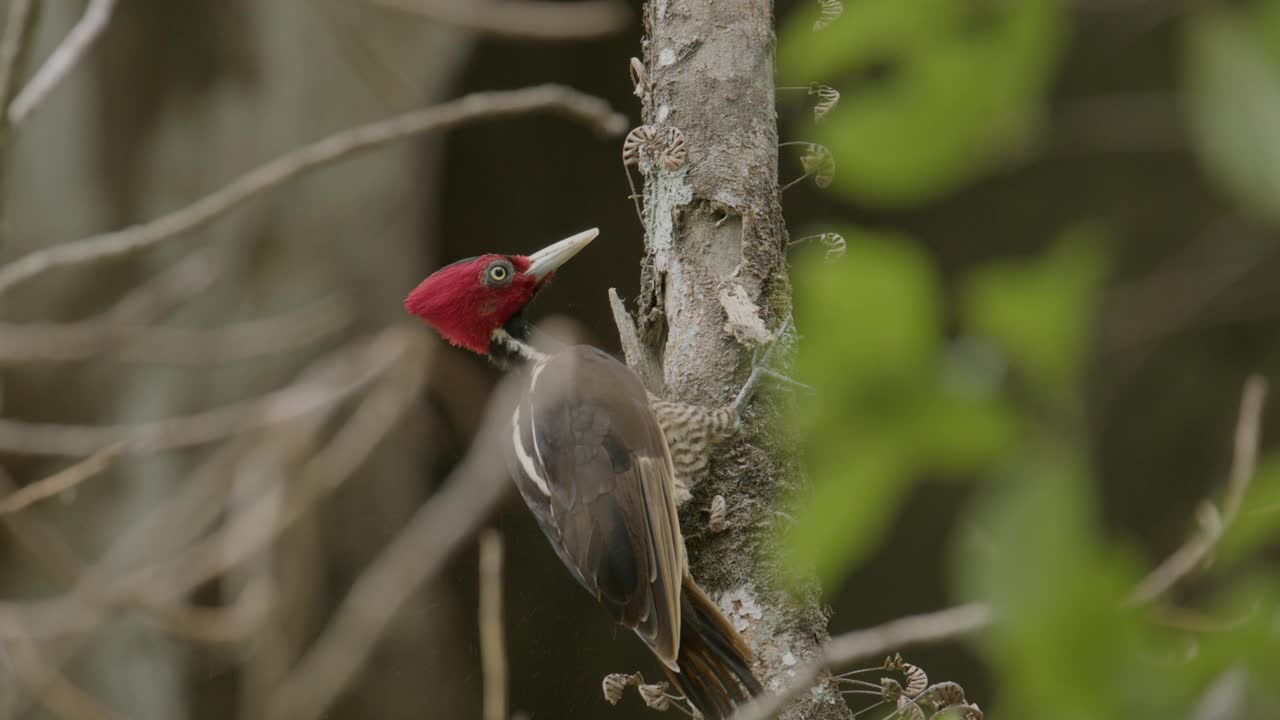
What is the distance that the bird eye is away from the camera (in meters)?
2.82

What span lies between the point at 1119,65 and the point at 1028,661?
19.3 feet

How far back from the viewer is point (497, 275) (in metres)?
2.83

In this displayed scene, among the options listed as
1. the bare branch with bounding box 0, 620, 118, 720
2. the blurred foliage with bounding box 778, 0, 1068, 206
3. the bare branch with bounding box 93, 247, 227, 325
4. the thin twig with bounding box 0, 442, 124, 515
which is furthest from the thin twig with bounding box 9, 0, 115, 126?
the blurred foliage with bounding box 778, 0, 1068, 206

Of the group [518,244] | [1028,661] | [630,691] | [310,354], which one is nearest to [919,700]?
[1028,661]

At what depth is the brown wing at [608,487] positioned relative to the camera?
2059mm

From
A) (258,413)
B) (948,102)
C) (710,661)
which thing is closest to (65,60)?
(710,661)

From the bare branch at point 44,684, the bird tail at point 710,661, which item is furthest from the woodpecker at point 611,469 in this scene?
the bare branch at point 44,684

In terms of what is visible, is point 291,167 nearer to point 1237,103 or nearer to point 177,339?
point 1237,103

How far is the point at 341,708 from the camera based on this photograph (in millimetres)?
6297

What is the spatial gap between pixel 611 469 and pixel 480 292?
2.32 ft

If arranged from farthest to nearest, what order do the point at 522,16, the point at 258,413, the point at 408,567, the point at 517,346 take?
1. the point at 522,16
2. the point at 258,413
3. the point at 408,567
4. the point at 517,346

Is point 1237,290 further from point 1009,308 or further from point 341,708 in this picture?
point 1009,308

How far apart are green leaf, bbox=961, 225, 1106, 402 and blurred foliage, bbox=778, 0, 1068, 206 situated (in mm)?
45

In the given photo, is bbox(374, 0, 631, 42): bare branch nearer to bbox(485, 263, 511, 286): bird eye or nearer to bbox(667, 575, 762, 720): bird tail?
bbox(485, 263, 511, 286): bird eye
